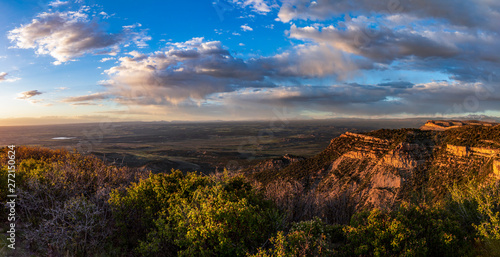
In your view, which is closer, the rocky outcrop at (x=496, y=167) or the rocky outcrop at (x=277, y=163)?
the rocky outcrop at (x=496, y=167)

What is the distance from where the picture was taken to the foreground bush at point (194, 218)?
998 cm

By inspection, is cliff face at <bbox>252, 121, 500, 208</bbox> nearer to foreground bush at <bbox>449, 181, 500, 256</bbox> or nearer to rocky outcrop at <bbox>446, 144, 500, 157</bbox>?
rocky outcrop at <bbox>446, 144, 500, 157</bbox>

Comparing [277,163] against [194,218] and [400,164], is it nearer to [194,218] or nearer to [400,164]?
[400,164]

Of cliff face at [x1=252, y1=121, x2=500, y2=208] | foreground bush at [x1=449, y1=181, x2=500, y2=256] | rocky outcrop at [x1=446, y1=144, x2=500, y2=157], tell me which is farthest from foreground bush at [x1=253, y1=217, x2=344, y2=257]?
rocky outcrop at [x1=446, y1=144, x2=500, y2=157]

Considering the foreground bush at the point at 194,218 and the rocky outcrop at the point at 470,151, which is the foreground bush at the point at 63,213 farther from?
the rocky outcrop at the point at 470,151

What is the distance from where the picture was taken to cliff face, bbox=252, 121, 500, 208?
3603 cm

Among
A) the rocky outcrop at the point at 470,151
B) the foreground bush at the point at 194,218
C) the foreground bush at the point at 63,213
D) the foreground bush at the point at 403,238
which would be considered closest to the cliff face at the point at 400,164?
the rocky outcrop at the point at 470,151

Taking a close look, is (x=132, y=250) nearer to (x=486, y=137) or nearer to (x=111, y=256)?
(x=111, y=256)

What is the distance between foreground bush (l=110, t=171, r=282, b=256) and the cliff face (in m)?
25.7

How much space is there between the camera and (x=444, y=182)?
3634 cm

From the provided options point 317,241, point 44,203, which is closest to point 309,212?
point 317,241

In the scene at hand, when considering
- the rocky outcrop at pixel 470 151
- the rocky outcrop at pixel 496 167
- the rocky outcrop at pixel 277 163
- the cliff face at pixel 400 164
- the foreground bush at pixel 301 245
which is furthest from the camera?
the rocky outcrop at pixel 277 163

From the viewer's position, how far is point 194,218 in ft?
33.8

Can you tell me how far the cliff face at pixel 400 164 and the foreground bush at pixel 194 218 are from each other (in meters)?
25.7
